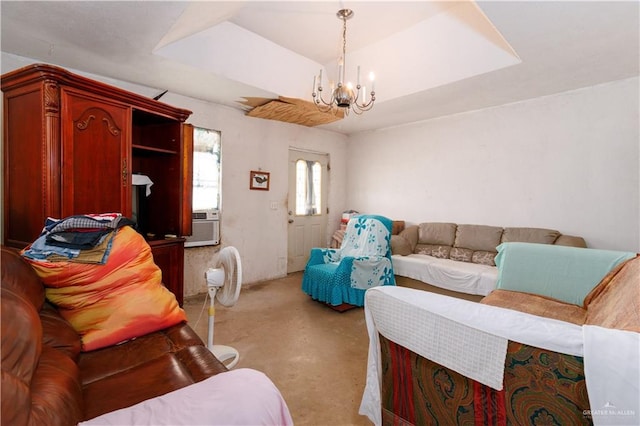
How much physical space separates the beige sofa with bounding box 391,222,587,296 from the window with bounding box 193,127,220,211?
2476 mm

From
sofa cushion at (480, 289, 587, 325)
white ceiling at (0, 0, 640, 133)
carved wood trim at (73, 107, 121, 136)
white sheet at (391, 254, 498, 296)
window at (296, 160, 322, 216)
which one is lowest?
white sheet at (391, 254, 498, 296)

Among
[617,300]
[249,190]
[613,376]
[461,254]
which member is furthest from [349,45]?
[613,376]

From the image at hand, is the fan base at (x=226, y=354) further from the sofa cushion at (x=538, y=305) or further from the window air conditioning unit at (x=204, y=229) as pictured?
the sofa cushion at (x=538, y=305)

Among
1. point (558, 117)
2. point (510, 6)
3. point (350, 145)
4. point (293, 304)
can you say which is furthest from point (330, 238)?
point (510, 6)

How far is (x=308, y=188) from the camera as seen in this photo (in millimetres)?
5086

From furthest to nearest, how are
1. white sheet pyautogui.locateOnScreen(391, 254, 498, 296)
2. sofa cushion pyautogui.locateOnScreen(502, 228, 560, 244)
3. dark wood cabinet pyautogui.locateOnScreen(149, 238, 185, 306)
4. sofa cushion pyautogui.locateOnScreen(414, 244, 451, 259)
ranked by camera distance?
sofa cushion pyautogui.locateOnScreen(414, 244, 451, 259), sofa cushion pyautogui.locateOnScreen(502, 228, 560, 244), white sheet pyautogui.locateOnScreen(391, 254, 498, 296), dark wood cabinet pyautogui.locateOnScreen(149, 238, 185, 306)

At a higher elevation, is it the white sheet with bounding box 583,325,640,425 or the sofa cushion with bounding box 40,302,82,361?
the white sheet with bounding box 583,325,640,425

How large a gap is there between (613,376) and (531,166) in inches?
135

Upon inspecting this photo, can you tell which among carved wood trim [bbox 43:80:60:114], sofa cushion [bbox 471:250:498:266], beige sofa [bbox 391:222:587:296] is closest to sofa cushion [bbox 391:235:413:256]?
beige sofa [bbox 391:222:587:296]

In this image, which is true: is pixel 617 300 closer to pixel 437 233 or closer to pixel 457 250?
pixel 457 250

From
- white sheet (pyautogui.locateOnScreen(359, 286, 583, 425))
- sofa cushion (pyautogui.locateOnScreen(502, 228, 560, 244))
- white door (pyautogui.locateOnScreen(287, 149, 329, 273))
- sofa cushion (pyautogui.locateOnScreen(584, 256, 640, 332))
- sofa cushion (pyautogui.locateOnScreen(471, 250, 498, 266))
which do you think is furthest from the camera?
white door (pyautogui.locateOnScreen(287, 149, 329, 273))

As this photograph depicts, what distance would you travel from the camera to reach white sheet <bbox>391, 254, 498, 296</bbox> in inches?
124

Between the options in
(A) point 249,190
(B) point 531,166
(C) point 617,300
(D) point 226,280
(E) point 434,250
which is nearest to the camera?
(C) point 617,300

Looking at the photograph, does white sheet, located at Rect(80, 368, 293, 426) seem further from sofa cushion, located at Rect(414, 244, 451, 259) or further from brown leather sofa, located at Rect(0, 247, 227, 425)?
sofa cushion, located at Rect(414, 244, 451, 259)
